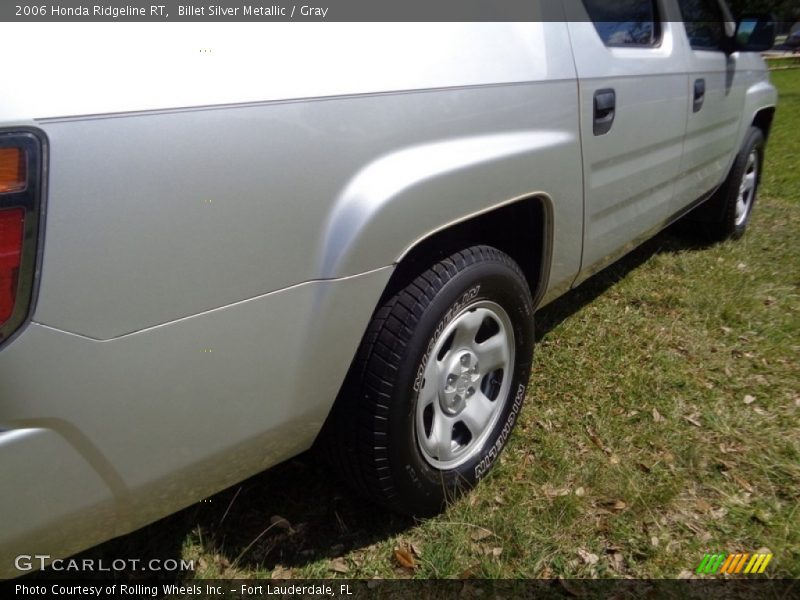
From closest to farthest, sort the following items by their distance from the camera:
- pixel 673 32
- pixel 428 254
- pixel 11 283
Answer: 1. pixel 11 283
2. pixel 428 254
3. pixel 673 32

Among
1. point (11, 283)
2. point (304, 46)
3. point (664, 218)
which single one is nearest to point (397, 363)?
point (304, 46)

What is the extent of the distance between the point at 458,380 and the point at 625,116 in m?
1.22

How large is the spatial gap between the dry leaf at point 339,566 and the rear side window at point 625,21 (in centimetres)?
202

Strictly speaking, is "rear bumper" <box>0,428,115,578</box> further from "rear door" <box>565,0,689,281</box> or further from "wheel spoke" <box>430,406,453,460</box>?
"rear door" <box>565,0,689,281</box>

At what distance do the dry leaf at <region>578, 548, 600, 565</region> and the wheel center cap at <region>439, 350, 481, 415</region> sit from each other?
570 millimetres

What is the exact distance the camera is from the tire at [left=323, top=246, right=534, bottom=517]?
168 centimetres

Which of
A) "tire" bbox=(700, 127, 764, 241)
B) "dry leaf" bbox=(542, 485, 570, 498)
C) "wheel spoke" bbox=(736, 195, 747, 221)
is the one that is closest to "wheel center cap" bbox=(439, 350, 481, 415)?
"dry leaf" bbox=(542, 485, 570, 498)

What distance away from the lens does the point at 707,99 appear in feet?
10.6

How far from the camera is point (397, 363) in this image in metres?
1.67

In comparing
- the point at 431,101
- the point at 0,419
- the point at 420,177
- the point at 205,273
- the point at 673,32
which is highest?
the point at 673,32

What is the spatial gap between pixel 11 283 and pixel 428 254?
3.55 ft

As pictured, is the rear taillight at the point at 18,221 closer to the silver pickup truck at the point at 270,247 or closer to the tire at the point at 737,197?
the silver pickup truck at the point at 270,247

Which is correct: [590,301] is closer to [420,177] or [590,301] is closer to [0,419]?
[420,177]

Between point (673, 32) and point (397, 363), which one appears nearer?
point (397, 363)
